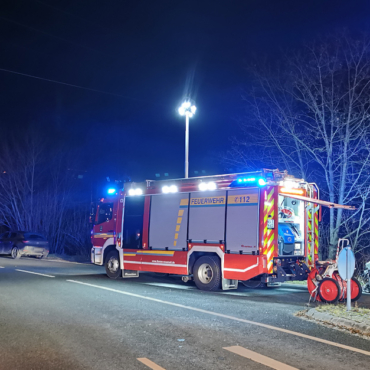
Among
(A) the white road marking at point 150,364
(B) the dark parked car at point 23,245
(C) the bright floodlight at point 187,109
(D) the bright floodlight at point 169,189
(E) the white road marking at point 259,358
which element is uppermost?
(C) the bright floodlight at point 187,109

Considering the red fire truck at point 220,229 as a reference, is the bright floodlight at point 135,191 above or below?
above

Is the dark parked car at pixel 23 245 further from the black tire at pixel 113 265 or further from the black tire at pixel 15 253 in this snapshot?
the black tire at pixel 113 265

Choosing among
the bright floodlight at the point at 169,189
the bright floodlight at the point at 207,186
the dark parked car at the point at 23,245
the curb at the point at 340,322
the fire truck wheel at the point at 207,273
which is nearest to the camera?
the curb at the point at 340,322

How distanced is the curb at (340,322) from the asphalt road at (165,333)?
0.84ft

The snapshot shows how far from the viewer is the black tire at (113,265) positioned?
48.0ft

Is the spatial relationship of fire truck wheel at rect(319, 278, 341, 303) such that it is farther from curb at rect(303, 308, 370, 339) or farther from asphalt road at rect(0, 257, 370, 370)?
curb at rect(303, 308, 370, 339)

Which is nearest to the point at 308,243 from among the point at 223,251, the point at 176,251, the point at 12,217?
the point at 223,251

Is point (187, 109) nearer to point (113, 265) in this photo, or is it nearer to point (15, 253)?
point (113, 265)

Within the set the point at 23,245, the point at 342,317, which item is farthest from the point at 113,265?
the point at 23,245

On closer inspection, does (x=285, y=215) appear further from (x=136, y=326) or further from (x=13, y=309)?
(x=13, y=309)

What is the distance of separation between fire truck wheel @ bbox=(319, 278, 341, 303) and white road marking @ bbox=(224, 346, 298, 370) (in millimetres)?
4234

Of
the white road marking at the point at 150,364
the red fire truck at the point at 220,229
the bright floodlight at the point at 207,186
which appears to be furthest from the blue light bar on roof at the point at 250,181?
the white road marking at the point at 150,364

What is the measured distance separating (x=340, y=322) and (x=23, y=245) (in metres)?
19.8

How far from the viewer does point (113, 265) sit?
14797 mm
